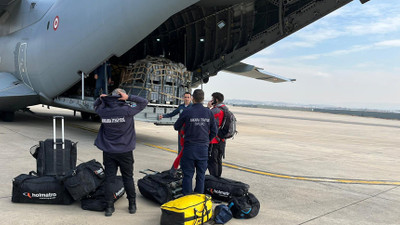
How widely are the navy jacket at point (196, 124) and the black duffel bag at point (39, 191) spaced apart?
6.24 ft

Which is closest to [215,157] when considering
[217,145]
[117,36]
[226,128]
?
[217,145]

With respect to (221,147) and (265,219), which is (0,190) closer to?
(221,147)

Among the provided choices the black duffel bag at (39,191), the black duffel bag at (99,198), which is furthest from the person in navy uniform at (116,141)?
the black duffel bag at (39,191)

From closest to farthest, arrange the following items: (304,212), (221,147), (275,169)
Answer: (304,212) < (221,147) < (275,169)

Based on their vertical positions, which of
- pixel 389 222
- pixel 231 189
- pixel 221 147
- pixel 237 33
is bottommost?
pixel 389 222

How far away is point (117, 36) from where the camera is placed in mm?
8914

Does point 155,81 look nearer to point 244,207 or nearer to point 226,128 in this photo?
point 226,128

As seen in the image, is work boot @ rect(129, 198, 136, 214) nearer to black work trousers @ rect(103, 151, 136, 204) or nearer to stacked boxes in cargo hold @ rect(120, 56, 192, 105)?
black work trousers @ rect(103, 151, 136, 204)

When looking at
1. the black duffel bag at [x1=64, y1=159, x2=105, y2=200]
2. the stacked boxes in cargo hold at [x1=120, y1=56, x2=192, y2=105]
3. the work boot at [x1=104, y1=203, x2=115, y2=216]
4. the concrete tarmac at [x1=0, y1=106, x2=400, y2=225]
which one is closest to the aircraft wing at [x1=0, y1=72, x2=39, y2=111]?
the concrete tarmac at [x1=0, y1=106, x2=400, y2=225]

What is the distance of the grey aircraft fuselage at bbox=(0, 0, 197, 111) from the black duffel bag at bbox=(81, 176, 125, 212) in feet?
16.7

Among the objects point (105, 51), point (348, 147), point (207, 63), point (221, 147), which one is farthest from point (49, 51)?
point (348, 147)

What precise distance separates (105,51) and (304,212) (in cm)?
713

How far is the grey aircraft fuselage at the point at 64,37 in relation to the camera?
27.9 ft

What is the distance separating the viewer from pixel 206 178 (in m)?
5.18
